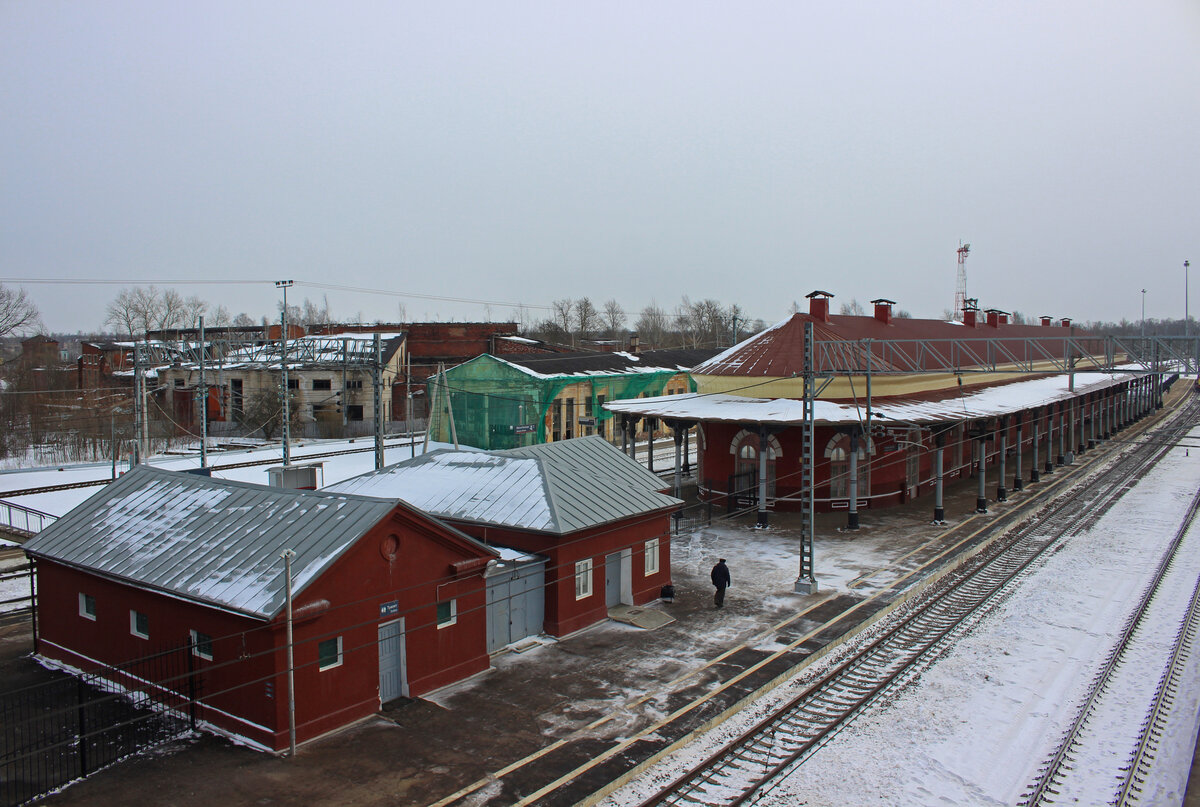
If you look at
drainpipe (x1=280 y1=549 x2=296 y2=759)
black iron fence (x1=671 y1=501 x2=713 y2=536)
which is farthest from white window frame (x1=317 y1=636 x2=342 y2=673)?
black iron fence (x1=671 y1=501 x2=713 y2=536)

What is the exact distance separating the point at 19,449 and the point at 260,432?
14146 mm

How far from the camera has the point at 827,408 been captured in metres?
31.5

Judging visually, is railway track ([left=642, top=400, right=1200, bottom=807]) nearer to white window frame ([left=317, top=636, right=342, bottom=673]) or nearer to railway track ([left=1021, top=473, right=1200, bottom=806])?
railway track ([left=1021, top=473, right=1200, bottom=806])

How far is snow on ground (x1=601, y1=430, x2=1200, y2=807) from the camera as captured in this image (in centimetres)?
1232

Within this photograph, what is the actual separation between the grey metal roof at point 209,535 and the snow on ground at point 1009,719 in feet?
21.6

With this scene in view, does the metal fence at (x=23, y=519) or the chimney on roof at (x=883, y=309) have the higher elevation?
the chimney on roof at (x=883, y=309)

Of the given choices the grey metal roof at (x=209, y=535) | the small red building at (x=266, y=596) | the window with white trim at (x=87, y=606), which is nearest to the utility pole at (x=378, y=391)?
the grey metal roof at (x=209, y=535)

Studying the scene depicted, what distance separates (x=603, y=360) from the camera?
58281 mm

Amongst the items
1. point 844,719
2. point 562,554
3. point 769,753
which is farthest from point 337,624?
point 844,719

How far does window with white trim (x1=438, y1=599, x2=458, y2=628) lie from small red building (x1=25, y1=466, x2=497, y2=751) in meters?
0.03

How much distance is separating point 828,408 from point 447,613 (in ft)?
66.0

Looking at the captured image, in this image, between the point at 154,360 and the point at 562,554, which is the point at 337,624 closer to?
the point at 562,554

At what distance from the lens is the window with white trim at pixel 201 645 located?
13922 mm

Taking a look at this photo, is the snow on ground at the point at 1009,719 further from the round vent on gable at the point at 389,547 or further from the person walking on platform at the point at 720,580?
the round vent on gable at the point at 389,547
